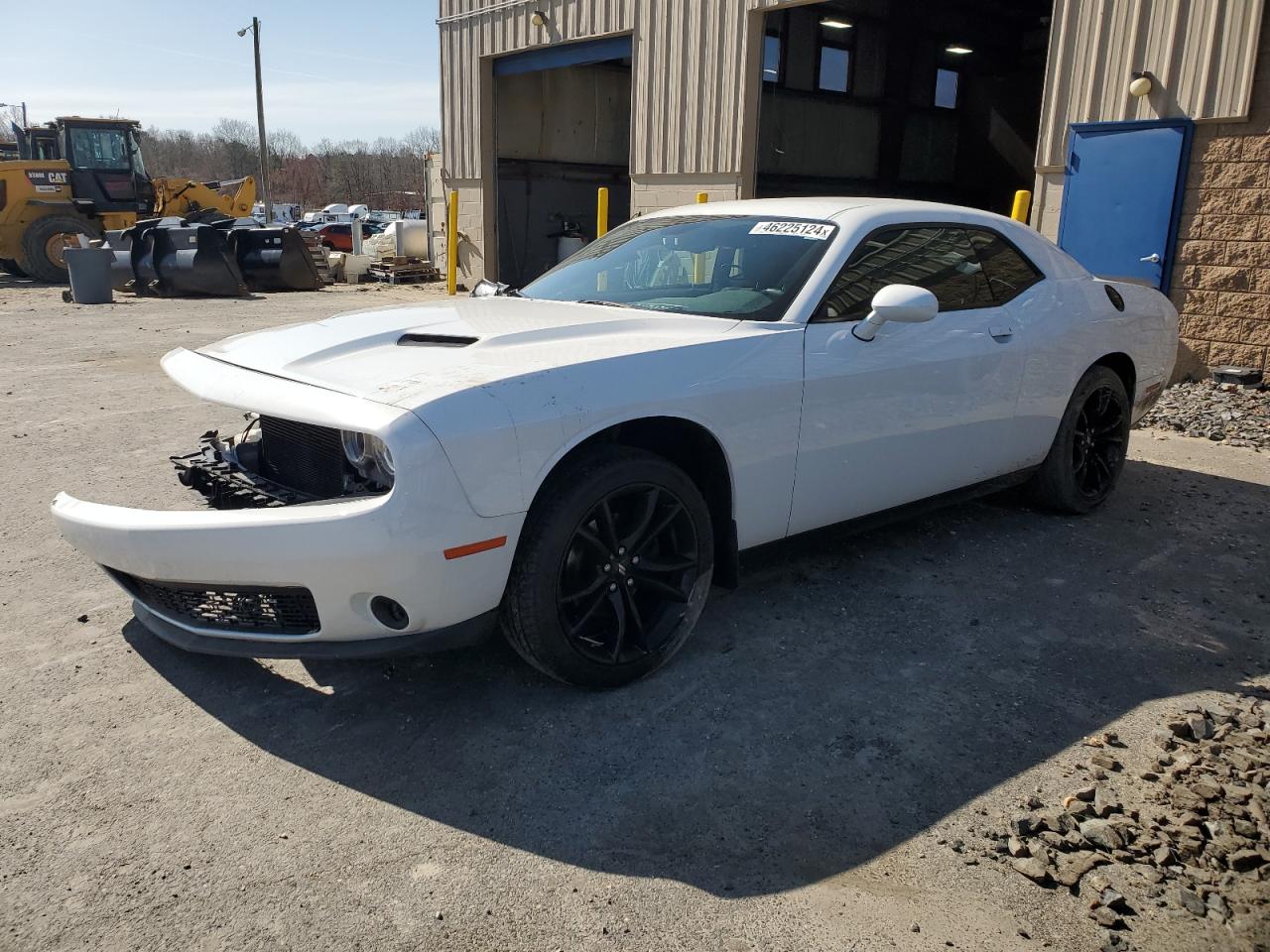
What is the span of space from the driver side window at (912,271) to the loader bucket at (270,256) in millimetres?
16090

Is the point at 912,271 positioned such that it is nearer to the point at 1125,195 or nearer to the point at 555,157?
the point at 1125,195

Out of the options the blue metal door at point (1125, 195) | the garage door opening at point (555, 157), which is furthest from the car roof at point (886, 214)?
the garage door opening at point (555, 157)

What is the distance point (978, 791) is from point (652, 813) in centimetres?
90

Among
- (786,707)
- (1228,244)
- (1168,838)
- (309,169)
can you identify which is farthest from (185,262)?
(309,169)

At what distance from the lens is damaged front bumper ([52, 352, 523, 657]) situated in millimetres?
2631

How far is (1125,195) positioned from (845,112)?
11.6m

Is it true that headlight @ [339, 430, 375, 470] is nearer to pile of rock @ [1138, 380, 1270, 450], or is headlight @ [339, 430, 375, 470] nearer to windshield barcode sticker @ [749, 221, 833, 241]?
windshield barcode sticker @ [749, 221, 833, 241]

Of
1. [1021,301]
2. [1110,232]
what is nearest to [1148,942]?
[1021,301]

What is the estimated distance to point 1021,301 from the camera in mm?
4582

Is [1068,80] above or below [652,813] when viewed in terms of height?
above

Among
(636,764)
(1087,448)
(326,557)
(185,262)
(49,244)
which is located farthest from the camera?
(49,244)

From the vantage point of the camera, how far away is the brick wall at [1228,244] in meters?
8.44

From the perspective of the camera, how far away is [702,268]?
13.2 feet

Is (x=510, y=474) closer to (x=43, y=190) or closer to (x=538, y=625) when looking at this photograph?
(x=538, y=625)
